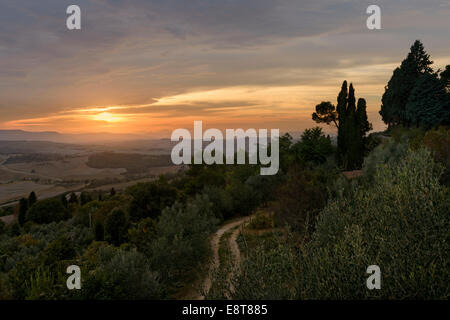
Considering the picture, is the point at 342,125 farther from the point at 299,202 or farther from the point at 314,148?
the point at 299,202

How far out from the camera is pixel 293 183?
18.0 m

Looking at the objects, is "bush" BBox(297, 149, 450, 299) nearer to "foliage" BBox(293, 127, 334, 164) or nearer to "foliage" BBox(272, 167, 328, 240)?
"foliage" BBox(272, 167, 328, 240)

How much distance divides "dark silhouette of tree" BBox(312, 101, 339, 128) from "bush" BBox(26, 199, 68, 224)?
44603 millimetres

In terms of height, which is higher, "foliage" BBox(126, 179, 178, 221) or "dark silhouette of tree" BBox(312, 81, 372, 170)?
"dark silhouette of tree" BBox(312, 81, 372, 170)

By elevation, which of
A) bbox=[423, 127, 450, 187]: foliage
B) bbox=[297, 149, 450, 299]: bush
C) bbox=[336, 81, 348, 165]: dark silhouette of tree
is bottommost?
bbox=[297, 149, 450, 299]: bush

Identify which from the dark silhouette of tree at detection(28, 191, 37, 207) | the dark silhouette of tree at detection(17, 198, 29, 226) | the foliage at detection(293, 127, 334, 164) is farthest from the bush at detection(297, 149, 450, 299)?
the dark silhouette of tree at detection(28, 191, 37, 207)

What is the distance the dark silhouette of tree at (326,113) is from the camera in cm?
4491

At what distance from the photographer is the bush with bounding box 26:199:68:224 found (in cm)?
4912

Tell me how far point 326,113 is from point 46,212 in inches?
1871

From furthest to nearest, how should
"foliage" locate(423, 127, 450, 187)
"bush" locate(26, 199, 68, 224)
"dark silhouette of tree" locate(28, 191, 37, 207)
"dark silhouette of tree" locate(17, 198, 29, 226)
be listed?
"dark silhouette of tree" locate(28, 191, 37, 207), "dark silhouette of tree" locate(17, 198, 29, 226), "bush" locate(26, 199, 68, 224), "foliage" locate(423, 127, 450, 187)

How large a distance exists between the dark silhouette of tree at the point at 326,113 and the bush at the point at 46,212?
1756 inches

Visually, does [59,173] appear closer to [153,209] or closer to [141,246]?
[153,209]

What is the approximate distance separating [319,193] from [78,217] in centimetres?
3297

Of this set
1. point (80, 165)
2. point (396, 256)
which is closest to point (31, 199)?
point (80, 165)
